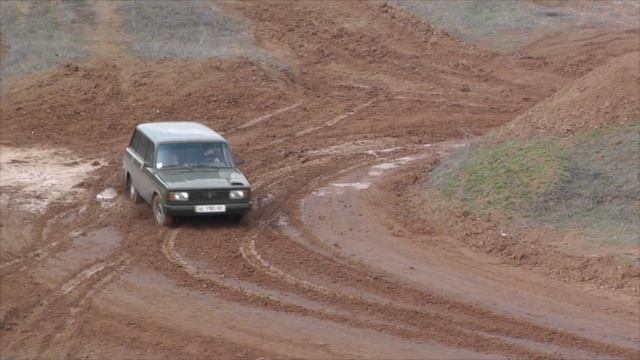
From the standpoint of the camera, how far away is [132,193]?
2000 cm

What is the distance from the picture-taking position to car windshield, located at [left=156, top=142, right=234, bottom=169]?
1845 centimetres

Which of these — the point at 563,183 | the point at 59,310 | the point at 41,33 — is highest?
the point at 563,183

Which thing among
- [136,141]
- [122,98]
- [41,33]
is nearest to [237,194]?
[136,141]

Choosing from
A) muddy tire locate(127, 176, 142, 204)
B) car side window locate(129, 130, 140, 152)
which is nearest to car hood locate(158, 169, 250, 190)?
muddy tire locate(127, 176, 142, 204)

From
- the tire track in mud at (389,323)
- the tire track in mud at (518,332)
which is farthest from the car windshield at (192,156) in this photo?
the tire track in mud at (389,323)

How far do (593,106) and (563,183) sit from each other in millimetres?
2982

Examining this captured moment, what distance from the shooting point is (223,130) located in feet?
89.5

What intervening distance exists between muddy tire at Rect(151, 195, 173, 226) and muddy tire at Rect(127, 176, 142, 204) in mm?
1564

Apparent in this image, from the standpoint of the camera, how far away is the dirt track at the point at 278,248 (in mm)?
12641

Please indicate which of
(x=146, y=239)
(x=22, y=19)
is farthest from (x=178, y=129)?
(x=22, y=19)

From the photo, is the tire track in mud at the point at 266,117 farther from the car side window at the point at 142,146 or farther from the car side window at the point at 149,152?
the car side window at the point at 149,152

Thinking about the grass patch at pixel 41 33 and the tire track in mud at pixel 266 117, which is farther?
the grass patch at pixel 41 33

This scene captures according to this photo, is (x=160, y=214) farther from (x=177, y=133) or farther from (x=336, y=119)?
(x=336, y=119)

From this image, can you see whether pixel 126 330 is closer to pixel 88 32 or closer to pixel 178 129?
pixel 178 129
